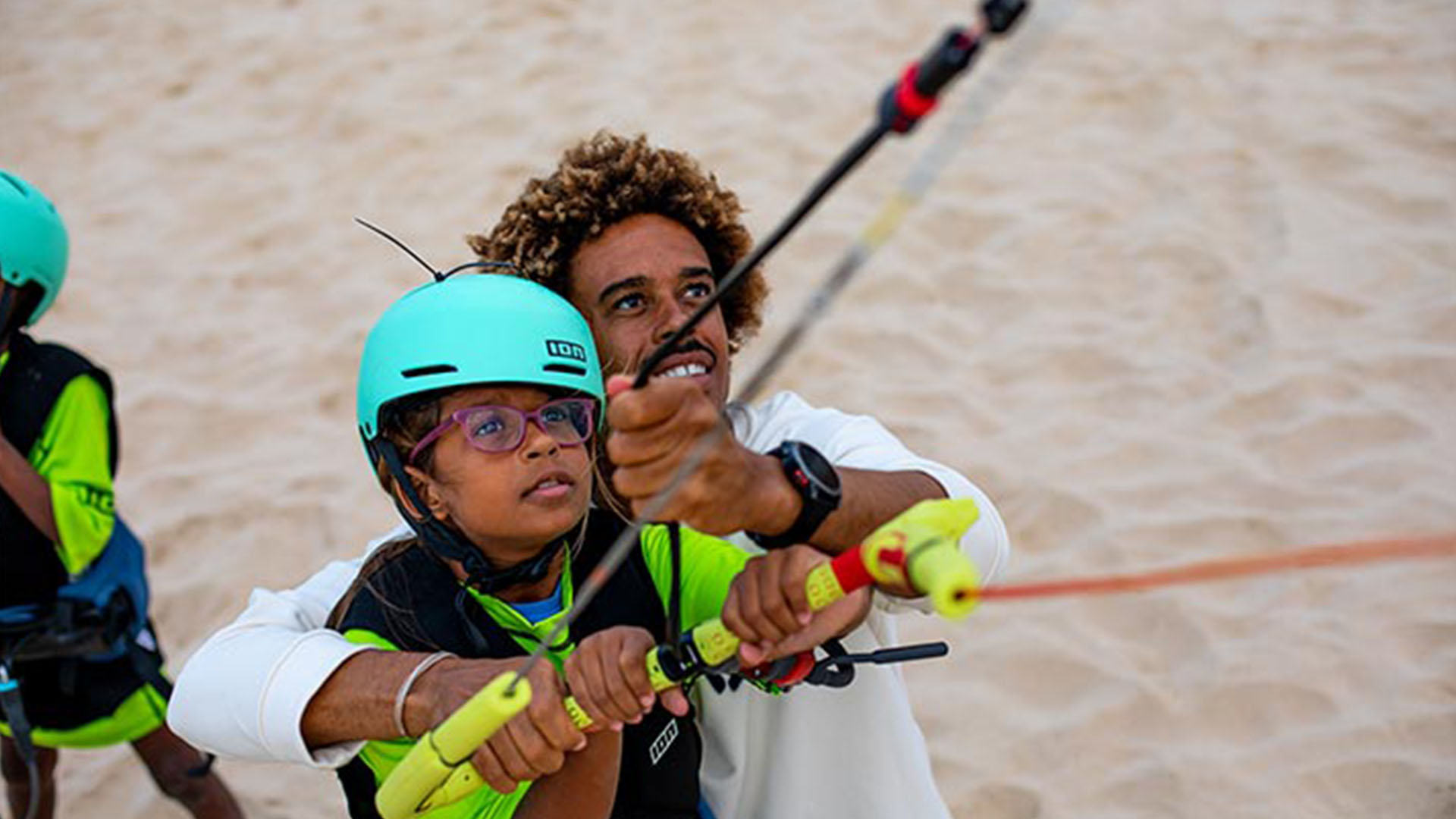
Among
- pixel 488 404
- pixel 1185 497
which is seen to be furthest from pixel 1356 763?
pixel 488 404

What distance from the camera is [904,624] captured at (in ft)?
13.4

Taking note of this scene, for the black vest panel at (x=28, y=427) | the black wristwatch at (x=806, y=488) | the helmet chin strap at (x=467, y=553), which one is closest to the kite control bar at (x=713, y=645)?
the black wristwatch at (x=806, y=488)

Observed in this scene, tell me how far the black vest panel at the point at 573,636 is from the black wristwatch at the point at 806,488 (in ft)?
1.26

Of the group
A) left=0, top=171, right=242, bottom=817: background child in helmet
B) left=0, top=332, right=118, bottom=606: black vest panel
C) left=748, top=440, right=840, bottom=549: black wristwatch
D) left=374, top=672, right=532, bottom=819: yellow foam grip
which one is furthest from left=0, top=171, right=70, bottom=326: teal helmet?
left=748, top=440, right=840, bottom=549: black wristwatch

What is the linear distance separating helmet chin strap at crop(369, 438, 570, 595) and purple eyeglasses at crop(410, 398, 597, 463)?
0.24 ft

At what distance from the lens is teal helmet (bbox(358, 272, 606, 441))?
6.97ft

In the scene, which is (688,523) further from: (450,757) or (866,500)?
(450,757)

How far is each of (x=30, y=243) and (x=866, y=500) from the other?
226 cm

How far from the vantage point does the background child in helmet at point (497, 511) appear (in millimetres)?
2113

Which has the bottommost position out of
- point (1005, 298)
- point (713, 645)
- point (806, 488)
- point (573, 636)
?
point (1005, 298)

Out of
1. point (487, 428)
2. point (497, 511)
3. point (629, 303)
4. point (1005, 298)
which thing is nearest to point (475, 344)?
point (487, 428)

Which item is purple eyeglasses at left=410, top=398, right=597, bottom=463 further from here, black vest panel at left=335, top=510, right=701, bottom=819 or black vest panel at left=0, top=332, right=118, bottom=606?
black vest panel at left=0, top=332, right=118, bottom=606

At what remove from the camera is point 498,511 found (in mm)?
2115

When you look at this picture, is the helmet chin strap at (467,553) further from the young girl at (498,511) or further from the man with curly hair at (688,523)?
the man with curly hair at (688,523)
